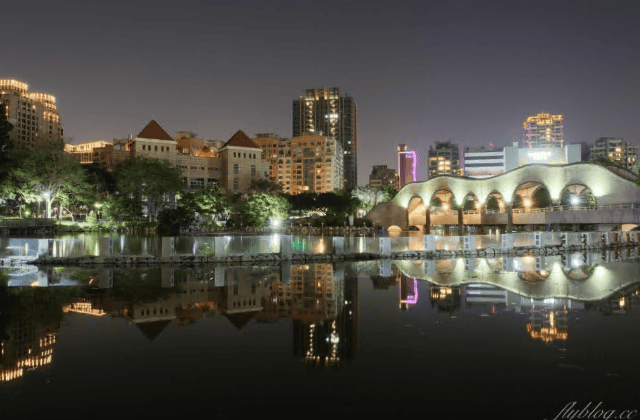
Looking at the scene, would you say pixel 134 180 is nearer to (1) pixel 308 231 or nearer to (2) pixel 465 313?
(1) pixel 308 231

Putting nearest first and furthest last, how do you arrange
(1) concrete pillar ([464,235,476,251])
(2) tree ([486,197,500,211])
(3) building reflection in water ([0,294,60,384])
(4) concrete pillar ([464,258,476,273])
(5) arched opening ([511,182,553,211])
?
(3) building reflection in water ([0,294,60,384]), (4) concrete pillar ([464,258,476,273]), (1) concrete pillar ([464,235,476,251]), (5) arched opening ([511,182,553,211]), (2) tree ([486,197,500,211])

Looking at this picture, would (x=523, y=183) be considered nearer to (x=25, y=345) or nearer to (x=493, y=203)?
(x=493, y=203)

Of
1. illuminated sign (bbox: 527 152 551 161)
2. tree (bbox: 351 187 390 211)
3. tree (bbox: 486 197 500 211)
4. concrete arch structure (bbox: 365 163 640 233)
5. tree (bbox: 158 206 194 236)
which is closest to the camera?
concrete arch structure (bbox: 365 163 640 233)

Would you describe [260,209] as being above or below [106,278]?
above

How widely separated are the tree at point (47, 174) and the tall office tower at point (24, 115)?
72862 mm

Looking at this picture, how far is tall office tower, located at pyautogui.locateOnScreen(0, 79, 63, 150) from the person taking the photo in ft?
399

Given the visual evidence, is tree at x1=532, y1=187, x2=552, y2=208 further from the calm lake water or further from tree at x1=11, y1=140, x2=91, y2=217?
tree at x1=11, y1=140, x2=91, y2=217

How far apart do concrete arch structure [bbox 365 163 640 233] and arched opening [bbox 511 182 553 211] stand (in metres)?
5.58

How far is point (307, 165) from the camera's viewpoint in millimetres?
154875

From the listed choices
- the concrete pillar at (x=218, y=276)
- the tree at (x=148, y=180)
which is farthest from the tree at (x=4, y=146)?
the concrete pillar at (x=218, y=276)

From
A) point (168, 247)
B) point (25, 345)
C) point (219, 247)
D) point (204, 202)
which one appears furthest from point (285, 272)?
point (204, 202)

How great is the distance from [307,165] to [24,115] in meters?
81.6

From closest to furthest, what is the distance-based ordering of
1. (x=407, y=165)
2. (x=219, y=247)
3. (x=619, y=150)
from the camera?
(x=219, y=247) < (x=619, y=150) < (x=407, y=165)

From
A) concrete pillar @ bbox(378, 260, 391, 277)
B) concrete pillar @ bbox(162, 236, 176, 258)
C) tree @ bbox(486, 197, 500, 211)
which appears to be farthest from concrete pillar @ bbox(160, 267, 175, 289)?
tree @ bbox(486, 197, 500, 211)
